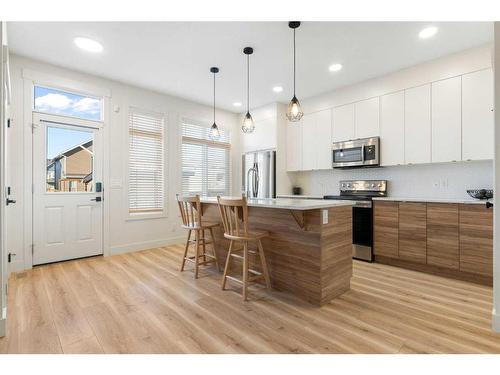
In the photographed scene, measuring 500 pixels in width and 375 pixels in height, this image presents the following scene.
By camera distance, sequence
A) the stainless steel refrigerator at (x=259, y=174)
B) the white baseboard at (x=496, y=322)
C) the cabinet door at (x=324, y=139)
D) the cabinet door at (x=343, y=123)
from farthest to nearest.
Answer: the stainless steel refrigerator at (x=259, y=174), the cabinet door at (x=324, y=139), the cabinet door at (x=343, y=123), the white baseboard at (x=496, y=322)

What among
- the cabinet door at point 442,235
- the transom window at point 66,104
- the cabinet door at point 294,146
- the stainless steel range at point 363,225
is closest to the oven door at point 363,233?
the stainless steel range at point 363,225

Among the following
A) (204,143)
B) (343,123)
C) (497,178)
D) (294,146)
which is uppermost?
(343,123)

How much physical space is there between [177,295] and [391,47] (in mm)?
3709

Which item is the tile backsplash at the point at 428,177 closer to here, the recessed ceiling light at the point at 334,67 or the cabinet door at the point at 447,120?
the cabinet door at the point at 447,120

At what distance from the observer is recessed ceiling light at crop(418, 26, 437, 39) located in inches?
110

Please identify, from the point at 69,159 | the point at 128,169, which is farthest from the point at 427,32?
the point at 69,159

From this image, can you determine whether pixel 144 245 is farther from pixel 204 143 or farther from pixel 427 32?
pixel 427 32

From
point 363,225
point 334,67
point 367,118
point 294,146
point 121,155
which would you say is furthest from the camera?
point 294,146

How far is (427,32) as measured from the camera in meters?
2.88

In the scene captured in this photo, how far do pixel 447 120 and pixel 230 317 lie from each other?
3.53 m

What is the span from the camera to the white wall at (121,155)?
340cm

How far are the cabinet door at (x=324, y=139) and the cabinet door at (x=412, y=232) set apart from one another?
156 centimetres
